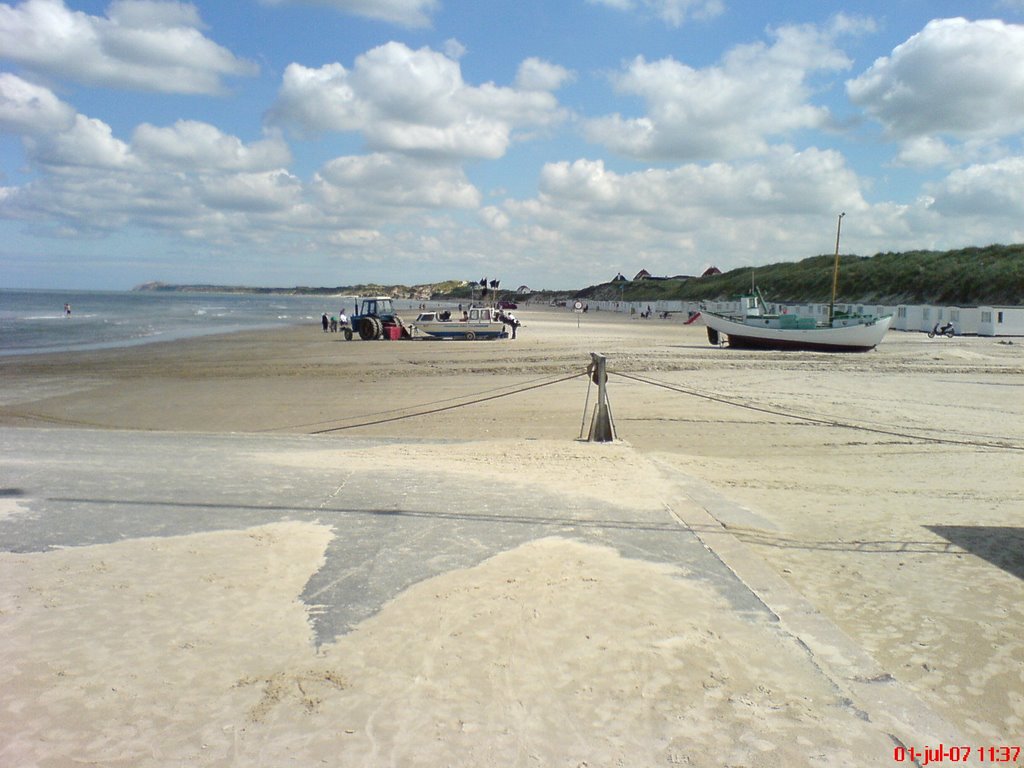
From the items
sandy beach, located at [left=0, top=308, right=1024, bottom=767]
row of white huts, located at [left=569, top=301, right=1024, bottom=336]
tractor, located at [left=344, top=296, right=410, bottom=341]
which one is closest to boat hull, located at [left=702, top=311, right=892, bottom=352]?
row of white huts, located at [left=569, top=301, right=1024, bottom=336]

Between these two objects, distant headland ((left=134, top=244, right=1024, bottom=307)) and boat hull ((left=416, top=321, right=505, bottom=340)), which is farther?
distant headland ((left=134, top=244, right=1024, bottom=307))

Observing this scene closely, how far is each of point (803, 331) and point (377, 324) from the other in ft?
66.7

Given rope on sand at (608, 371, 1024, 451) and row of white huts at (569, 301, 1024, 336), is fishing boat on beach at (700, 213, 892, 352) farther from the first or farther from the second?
rope on sand at (608, 371, 1024, 451)

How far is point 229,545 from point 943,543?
6143mm

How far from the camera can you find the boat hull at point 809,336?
1250 inches

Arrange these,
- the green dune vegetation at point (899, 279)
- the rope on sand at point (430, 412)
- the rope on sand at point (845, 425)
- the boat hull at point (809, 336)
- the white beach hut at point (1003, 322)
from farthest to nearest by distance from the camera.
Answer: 1. the green dune vegetation at point (899, 279)
2. the white beach hut at point (1003, 322)
3. the boat hull at point (809, 336)
4. the rope on sand at point (430, 412)
5. the rope on sand at point (845, 425)

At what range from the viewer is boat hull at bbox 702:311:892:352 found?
31.8m

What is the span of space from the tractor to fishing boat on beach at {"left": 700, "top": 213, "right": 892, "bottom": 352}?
1574 cm

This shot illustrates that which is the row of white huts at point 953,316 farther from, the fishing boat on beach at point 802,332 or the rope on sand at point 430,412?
the rope on sand at point 430,412

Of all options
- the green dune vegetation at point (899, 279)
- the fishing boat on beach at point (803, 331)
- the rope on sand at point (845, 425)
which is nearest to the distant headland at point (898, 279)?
the green dune vegetation at point (899, 279)

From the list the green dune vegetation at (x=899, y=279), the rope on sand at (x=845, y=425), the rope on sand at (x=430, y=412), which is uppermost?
the green dune vegetation at (x=899, y=279)
